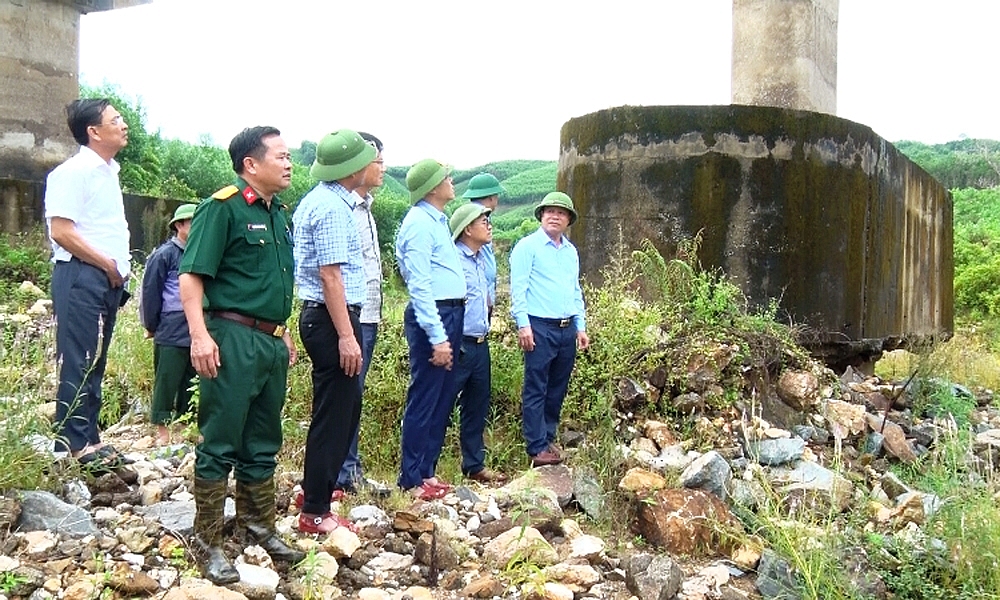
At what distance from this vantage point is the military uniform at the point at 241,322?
9.86ft

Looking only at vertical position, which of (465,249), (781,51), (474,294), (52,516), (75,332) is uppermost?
(781,51)

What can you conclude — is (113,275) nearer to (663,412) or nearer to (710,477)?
(710,477)

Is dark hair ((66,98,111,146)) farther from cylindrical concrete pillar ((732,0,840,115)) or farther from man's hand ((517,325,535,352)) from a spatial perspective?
cylindrical concrete pillar ((732,0,840,115))

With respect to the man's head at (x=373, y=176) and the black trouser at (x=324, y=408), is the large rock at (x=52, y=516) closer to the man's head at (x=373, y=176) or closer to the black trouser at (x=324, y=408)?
the black trouser at (x=324, y=408)

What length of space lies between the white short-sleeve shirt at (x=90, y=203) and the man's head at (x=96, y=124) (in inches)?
1.7

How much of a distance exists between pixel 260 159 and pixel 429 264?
4.18 ft

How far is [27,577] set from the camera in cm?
279

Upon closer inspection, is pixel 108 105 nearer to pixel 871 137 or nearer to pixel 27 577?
pixel 27 577

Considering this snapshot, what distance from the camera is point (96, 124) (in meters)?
3.76

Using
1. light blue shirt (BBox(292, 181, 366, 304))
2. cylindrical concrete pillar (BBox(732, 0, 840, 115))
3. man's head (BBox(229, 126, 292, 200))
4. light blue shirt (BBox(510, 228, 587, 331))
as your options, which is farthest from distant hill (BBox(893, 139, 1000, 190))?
man's head (BBox(229, 126, 292, 200))

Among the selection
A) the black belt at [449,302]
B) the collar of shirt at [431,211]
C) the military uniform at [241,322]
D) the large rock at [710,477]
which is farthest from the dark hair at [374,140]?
the large rock at [710,477]

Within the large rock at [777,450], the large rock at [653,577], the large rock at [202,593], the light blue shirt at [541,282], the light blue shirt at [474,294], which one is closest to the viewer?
the large rock at [202,593]

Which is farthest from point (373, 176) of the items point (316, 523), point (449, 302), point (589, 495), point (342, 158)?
point (589, 495)

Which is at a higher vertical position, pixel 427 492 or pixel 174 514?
pixel 174 514
